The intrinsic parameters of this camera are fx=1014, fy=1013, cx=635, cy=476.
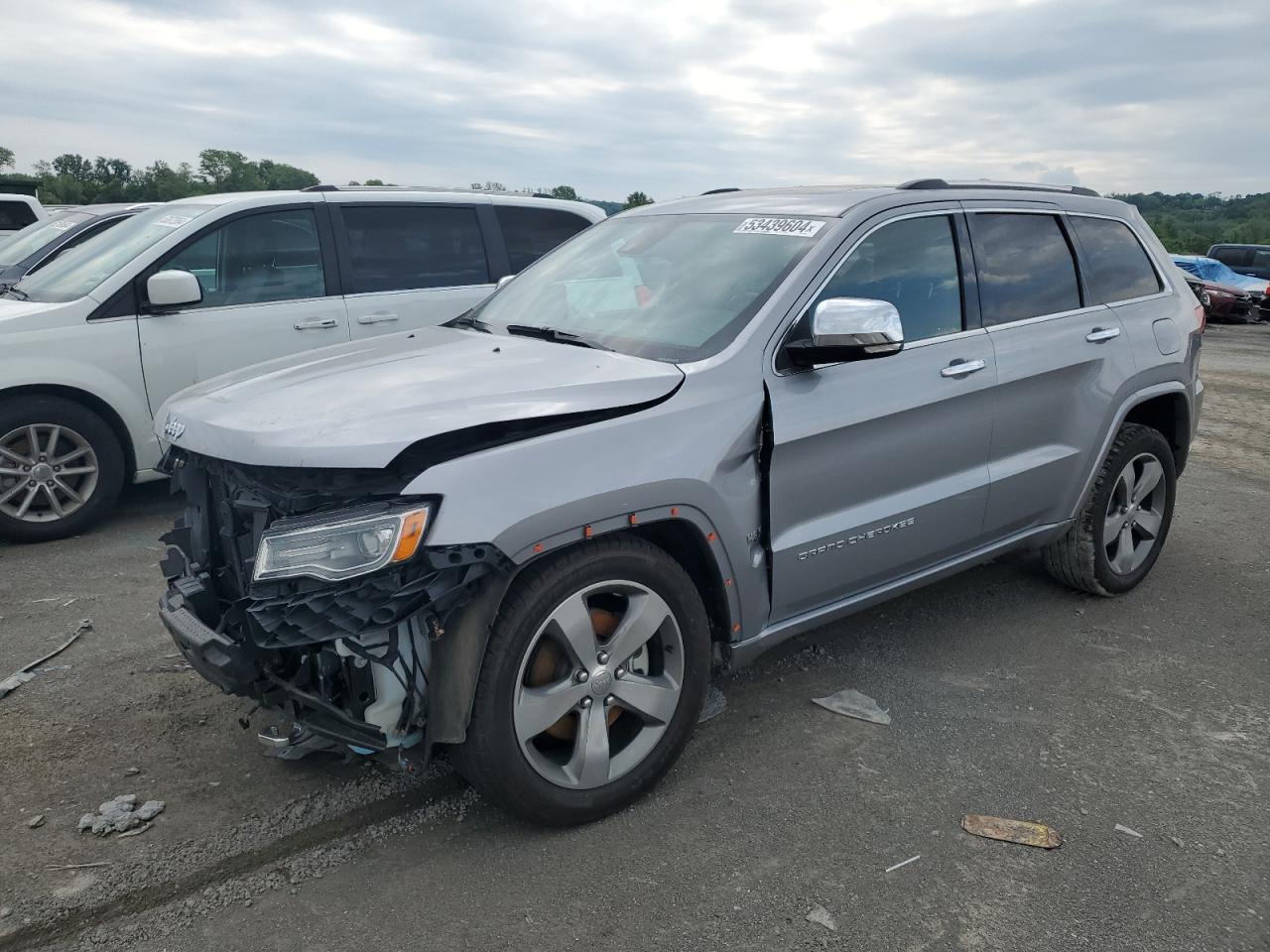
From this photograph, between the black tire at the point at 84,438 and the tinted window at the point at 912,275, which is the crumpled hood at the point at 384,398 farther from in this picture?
the black tire at the point at 84,438

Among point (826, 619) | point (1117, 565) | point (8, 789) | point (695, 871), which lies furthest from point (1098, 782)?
point (8, 789)

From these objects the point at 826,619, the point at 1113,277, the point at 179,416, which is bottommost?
the point at 826,619

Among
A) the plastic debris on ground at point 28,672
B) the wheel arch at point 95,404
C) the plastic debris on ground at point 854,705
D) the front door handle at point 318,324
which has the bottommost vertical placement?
the plastic debris on ground at point 854,705

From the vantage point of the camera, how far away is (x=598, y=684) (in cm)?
292

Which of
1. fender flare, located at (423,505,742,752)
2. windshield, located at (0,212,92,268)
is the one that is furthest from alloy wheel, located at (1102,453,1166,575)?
windshield, located at (0,212,92,268)

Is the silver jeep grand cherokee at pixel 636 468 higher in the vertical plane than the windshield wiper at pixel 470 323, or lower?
lower

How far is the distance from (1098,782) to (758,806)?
3.71ft

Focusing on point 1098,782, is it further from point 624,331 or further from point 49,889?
point 49,889

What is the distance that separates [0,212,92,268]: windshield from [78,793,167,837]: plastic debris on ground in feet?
20.2

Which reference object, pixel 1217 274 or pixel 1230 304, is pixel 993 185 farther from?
pixel 1217 274

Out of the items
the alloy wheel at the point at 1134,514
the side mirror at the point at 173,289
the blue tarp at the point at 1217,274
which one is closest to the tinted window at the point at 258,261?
the side mirror at the point at 173,289

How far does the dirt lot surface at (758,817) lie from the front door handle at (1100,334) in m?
1.29

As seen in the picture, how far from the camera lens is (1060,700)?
3.88 meters

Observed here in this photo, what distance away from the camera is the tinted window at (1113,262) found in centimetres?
458
